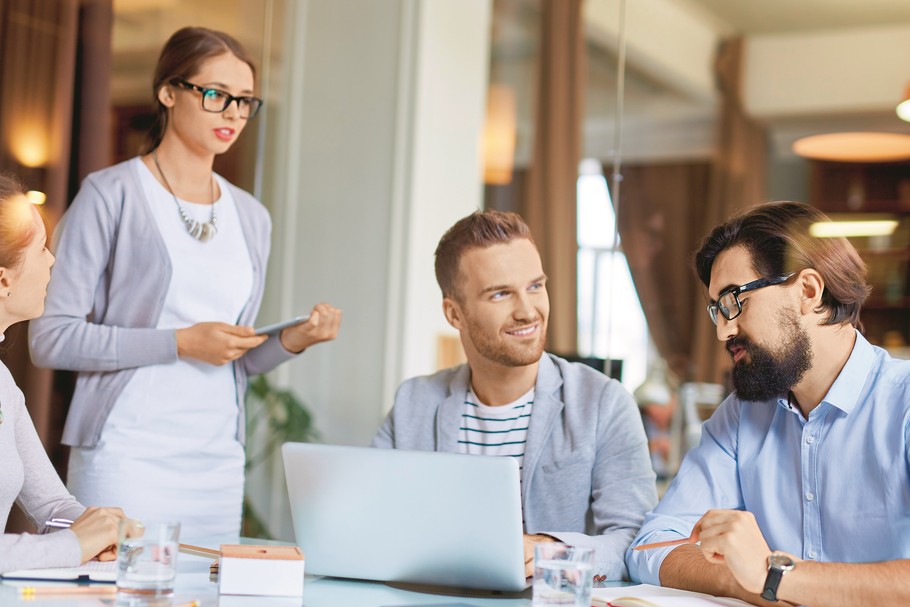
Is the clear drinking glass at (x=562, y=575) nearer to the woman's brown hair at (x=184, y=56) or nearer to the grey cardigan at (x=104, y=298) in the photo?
the grey cardigan at (x=104, y=298)

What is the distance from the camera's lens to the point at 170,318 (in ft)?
7.97

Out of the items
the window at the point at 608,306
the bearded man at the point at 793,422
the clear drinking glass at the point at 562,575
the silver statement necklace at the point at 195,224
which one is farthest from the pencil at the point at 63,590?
the window at the point at 608,306

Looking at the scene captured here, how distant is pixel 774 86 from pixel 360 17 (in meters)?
1.57

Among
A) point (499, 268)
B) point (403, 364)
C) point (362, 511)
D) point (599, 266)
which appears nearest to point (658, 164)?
point (599, 266)

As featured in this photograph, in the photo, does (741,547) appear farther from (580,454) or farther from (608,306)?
(608,306)

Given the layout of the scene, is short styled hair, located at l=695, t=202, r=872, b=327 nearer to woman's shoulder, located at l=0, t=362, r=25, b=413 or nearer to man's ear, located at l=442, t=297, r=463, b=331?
man's ear, located at l=442, t=297, r=463, b=331

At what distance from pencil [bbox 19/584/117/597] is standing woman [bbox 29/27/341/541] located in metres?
0.72

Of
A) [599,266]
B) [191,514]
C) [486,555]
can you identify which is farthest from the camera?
[599,266]

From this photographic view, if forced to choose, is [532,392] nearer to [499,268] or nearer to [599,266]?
[499,268]

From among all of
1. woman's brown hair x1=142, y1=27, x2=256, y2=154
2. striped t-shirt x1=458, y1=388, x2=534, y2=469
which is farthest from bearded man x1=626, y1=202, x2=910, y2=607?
woman's brown hair x1=142, y1=27, x2=256, y2=154

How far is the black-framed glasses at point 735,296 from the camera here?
1774mm

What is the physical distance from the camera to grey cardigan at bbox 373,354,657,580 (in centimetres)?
200

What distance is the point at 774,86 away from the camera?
3.62 m

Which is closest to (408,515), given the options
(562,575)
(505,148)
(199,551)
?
(562,575)
